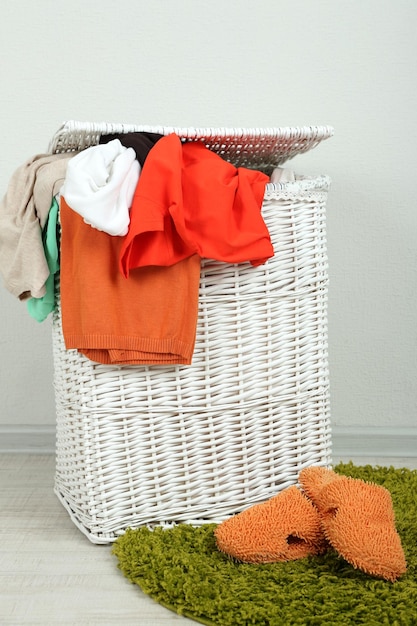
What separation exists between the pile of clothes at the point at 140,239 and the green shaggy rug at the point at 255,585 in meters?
0.29

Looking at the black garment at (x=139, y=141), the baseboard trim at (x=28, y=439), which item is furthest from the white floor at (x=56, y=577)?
the black garment at (x=139, y=141)

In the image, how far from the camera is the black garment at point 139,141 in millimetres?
1227

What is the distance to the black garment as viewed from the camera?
1.23 metres

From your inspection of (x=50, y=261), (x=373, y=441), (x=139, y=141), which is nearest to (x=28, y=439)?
(x=50, y=261)

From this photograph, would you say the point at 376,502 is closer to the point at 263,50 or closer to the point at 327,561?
the point at 327,561

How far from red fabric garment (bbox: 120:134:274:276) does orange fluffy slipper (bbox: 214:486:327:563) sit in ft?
1.28

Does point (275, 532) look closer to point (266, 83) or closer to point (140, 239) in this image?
point (140, 239)

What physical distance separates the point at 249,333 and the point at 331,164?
2.13ft

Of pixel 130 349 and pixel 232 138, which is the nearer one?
pixel 130 349

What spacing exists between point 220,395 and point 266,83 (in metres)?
0.82

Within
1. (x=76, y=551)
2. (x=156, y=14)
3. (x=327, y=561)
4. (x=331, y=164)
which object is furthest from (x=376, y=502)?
(x=156, y=14)

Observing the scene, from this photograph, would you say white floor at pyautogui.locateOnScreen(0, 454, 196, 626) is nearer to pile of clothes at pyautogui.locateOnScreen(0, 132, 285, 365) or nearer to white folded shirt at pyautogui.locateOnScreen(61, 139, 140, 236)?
pile of clothes at pyautogui.locateOnScreen(0, 132, 285, 365)

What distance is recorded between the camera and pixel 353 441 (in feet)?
6.19

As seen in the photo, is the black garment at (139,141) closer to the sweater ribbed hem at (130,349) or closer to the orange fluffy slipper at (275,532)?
the sweater ribbed hem at (130,349)
